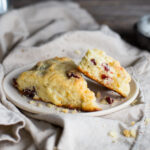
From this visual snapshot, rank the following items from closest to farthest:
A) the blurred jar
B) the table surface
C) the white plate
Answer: the white plate → the blurred jar → the table surface

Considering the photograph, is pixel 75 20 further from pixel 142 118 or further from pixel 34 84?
pixel 142 118

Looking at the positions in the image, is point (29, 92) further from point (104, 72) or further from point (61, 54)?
point (61, 54)

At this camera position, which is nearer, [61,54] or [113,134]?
[113,134]

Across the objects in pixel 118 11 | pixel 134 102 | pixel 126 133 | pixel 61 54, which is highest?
pixel 126 133

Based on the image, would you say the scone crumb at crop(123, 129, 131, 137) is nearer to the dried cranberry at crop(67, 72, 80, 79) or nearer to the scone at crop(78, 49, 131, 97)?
the scone at crop(78, 49, 131, 97)

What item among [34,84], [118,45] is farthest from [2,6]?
[34,84]

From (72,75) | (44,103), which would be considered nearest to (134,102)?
(72,75)

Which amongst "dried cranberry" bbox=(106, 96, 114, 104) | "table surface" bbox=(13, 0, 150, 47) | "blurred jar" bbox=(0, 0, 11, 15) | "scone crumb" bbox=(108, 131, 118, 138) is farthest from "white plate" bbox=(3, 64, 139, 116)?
"blurred jar" bbox=(0, 0, 11, 15)
